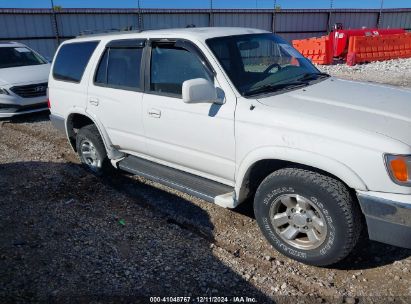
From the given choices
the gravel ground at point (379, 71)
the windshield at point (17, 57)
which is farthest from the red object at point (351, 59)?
the windshield at point (17, 57)

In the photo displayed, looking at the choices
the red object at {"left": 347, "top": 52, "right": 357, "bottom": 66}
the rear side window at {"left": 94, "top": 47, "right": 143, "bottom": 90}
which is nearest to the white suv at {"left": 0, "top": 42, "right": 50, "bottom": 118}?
the rear side window at {"left": 94, "top": 47, "right": 143, "bottom": 90}

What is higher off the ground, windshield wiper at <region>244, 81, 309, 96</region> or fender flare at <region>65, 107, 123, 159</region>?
windshield wiper at <region>244, 81, 309, 96</region>

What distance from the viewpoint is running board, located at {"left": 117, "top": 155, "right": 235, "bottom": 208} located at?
11.8ft

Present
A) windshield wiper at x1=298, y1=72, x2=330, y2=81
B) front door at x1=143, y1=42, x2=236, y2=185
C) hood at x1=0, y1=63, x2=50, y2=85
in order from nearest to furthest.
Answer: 1. front door at x1=143, y1=42, x2=236, y2=185
2. windshield wiper at x1=298, y1=72, x2=330, y2=81
3. hood at x1=0, y1=63, x2=50, y2=85

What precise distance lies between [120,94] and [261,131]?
1.95m

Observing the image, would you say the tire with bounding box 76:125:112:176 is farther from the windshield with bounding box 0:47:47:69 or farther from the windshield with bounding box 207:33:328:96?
the windshield with bounding box 0:47:47:69

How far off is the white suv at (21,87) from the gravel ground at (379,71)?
9.23 meters

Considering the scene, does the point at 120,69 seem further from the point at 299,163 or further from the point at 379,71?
the point at 379,71

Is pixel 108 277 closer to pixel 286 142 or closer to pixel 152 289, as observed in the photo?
pixel 152 289

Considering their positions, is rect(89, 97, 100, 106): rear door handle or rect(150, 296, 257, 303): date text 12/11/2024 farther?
rect(89, 97, 100, 106): rear door handle

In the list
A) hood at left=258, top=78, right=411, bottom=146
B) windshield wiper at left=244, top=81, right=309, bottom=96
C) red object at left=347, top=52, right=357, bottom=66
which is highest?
windshield wiper at left=244, top=81, right=309, bottom=96

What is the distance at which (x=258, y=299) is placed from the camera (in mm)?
2902

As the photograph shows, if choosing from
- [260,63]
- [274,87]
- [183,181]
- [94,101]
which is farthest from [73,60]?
[274,87]

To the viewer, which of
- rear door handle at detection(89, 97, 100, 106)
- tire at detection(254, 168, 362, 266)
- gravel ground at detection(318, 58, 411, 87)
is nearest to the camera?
tire at detection(254, 168, 362, 266)
